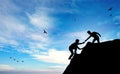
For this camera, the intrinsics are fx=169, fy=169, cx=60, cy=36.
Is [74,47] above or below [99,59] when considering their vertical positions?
above

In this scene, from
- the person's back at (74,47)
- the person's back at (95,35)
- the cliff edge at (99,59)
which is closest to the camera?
the cliff edge at (99,59)

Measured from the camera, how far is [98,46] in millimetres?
15727

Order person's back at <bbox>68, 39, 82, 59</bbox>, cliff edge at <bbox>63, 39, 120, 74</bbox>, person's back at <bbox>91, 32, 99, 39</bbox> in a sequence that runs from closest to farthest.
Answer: cliff edge at <bbox>63, 39, 120, 74</bbox>
person's back at <bbox>91, 32, 99, 39</bbox>
person's back at <bbox>68, 39, 82, 59</bbox>

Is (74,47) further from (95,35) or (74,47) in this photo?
(95,35)

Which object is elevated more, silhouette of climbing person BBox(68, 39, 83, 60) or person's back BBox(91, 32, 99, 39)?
person's back BBox(91, 32, 99, 39)

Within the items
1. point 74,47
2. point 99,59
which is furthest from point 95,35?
point 99,59

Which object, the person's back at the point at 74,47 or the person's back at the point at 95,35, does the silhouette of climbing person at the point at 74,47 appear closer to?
the person's back at the point at 74,47

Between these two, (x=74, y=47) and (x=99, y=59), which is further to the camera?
(x=74, y=47)

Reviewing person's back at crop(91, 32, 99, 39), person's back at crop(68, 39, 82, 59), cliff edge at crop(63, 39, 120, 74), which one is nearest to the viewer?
cliff edge at crop(63, 39, 120, 74)

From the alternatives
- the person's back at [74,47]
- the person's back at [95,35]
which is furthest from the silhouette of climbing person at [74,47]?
the person's back at [95,35]

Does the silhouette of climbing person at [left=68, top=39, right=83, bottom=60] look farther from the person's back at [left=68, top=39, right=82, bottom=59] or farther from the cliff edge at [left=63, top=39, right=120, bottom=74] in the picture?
the cliff edge at [left=63, top=39, right=120, bottom=74]

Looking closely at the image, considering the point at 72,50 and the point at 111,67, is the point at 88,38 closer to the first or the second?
the point at 72,50

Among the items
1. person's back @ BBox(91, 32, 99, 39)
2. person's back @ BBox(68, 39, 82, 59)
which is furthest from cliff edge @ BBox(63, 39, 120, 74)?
person's back @ BBox(91, 32, 99, 39)

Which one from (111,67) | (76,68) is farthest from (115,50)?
(76,68)
